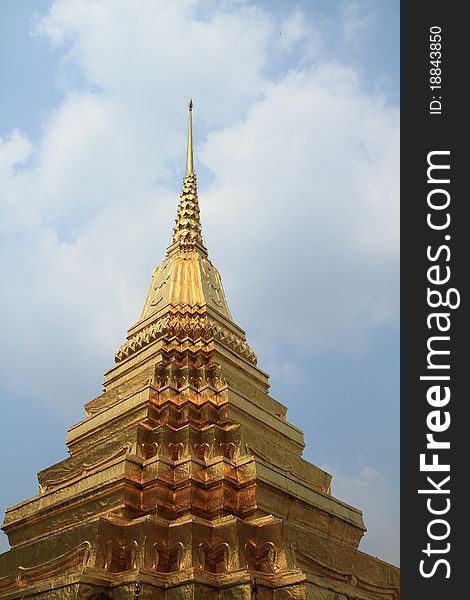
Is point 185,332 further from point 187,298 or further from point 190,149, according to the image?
point 190,149

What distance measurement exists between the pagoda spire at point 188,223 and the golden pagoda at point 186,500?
3.42m

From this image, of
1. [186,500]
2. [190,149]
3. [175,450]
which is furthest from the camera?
[190,149]

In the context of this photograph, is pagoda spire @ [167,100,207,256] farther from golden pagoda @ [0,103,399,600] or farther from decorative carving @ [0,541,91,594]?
decorative carving @ [0,541,91,594]

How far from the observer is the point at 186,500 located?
1098 cm

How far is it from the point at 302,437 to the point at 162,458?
17.1 feet

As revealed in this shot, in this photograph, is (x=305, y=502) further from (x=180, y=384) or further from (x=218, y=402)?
(x=180, y=384)

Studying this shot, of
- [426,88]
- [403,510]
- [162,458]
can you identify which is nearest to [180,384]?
[162,458]

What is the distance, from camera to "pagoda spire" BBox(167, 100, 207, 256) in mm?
20170

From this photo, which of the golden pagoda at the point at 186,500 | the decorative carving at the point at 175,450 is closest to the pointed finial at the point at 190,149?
the golden pagoda at the point at 186,500

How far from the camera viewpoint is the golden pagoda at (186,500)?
9055 millimetres

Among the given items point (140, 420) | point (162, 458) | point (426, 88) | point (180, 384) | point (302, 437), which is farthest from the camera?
point (302, 437)

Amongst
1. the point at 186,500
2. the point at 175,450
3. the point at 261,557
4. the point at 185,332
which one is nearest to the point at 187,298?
the point at 185,332

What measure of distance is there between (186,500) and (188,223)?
11.6 meters

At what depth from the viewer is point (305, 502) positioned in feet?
39.4
